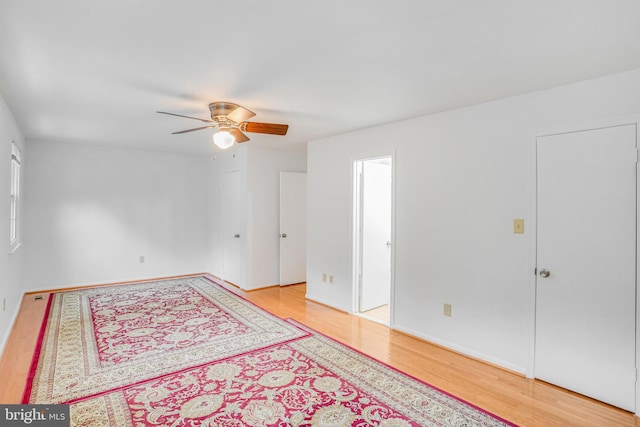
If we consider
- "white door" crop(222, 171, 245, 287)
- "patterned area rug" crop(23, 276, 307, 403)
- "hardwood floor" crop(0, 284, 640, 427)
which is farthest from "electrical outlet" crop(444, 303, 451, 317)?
"white door" crop(222, 171, 245, 287)

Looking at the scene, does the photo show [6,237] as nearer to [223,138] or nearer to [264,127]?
[223,138]

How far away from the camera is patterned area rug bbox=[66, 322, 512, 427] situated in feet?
6.93

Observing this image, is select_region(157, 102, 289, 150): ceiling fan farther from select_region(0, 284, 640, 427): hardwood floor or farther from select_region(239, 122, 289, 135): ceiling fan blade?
select_region(0, 284, 640, 427): hardwood floor

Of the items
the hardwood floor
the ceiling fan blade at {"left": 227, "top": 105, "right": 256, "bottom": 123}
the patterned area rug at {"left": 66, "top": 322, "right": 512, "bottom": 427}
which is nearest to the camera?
the patterned area rug at {"left": 66, "top": 322, "right": 512, "bottom": 427}

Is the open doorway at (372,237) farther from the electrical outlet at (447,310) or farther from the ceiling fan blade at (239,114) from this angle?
the ceiling fan blade at (239,114)

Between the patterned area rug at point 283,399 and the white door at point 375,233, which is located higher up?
the white door at point 375,233

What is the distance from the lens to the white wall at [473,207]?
8.56 feet

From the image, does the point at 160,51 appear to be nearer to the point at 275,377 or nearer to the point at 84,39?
the point at 84,39

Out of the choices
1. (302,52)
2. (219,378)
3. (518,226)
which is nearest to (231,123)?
(302,52)

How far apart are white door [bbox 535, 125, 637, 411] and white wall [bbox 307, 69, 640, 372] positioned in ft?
0.43

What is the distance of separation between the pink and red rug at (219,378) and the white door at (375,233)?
1114 millimetres

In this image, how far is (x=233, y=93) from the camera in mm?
2748

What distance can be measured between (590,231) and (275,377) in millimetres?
2538

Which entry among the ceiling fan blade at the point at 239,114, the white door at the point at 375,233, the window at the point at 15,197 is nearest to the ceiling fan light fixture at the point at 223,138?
the ceiling fan blade at the point at 239,114
